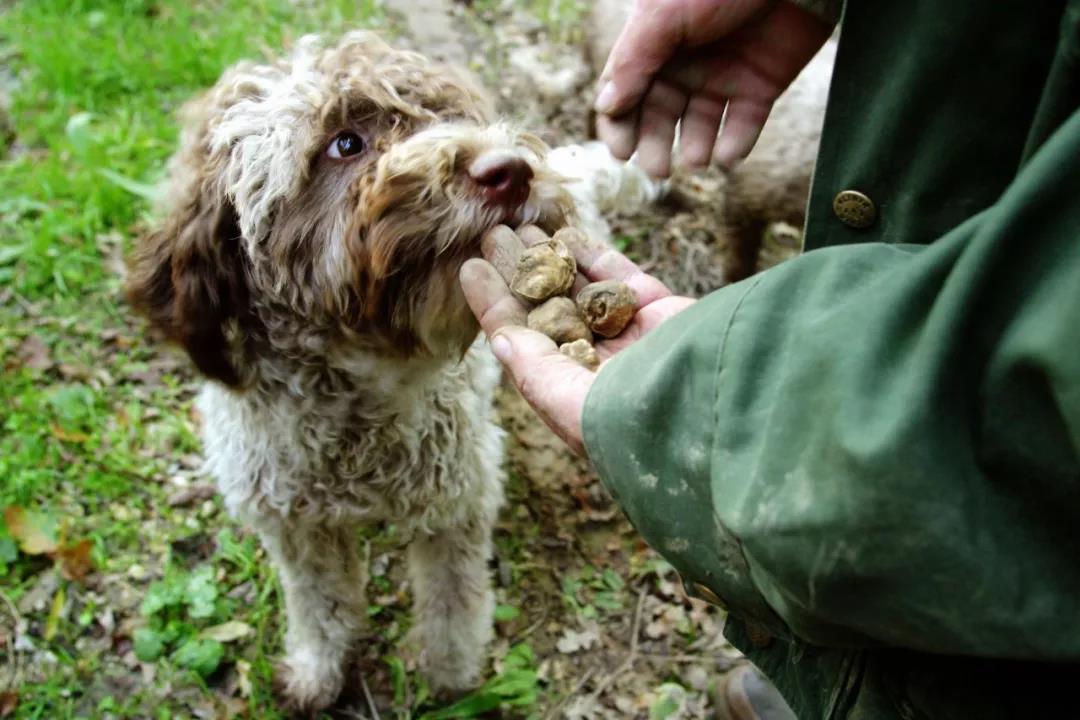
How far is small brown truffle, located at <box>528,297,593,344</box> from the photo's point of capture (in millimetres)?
2070

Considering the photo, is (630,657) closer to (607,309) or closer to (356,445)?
(356,445)

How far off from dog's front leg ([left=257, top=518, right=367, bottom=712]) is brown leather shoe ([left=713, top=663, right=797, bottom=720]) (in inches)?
54.0

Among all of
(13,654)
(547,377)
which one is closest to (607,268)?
(547,377)

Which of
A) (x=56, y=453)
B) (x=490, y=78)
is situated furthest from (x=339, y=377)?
(x=490, y=78)

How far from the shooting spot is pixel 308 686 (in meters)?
3.35

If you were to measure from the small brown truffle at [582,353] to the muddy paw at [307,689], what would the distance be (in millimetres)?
1964

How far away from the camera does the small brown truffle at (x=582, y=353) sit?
195 centimetres

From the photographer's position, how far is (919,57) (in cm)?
162

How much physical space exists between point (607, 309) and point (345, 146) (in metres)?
0.92

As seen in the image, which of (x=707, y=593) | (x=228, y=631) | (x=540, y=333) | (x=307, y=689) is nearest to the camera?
(x=707, y=593)

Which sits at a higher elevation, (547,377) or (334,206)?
(547,377)

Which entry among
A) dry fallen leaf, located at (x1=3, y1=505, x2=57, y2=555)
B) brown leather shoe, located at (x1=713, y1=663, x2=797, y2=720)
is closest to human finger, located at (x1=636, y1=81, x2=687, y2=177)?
brown leather shoe, located at (x1=713, y1=663, x2=797, y2=720)

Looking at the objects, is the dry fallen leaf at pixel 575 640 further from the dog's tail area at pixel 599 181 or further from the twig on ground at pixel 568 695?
the dog's tail area at pixel 599 181

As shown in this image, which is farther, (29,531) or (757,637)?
(29,531)
